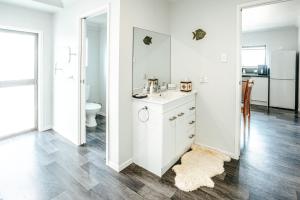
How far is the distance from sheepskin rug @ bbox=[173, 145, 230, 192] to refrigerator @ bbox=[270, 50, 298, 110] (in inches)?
160

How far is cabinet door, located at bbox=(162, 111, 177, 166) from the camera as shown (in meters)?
2.20

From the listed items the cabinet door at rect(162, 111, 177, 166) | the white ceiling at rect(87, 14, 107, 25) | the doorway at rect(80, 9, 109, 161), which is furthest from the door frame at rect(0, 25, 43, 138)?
the cabinet door at rect(162, 111, 177, 166)

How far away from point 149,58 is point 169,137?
122cm

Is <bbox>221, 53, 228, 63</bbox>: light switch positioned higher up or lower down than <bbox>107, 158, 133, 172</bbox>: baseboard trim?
higher up

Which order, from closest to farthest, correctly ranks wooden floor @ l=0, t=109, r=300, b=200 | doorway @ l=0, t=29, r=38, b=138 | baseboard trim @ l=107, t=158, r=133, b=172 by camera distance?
wooden floor @ l=0, t=109, r=300, b=200 < baseboard trim @ l=107, t=158, r=133, b=172 < doorway @ l=0, t=29, r=38, b=138

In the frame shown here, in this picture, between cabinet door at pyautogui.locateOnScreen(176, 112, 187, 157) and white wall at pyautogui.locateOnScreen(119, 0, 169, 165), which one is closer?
white wall at pyautogui.locateOnScreen(119, 0, 169, 165)

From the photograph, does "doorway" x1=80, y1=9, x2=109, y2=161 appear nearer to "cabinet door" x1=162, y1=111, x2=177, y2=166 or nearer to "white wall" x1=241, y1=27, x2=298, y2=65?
"cabinet door" x1=162, y1=111, x2=177, y2=166

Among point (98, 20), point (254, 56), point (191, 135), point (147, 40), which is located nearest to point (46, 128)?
point (98, 20)

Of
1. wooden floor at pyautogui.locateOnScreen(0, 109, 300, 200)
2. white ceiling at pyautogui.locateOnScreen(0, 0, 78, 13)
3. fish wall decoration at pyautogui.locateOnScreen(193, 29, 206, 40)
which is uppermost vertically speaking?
white ceiling at pyautogui.locateOnScreen(0, 0, 78, 13)

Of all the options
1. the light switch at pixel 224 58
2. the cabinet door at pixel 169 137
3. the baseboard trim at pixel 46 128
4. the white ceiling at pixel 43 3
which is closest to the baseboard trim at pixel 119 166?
the cabinet door at pixel 169 137

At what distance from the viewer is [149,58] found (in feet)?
9.31

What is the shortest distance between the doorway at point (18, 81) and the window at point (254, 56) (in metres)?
6.27

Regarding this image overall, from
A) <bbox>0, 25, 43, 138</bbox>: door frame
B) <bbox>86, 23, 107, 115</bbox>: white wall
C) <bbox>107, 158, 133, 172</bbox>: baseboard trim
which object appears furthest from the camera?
<bbox>86, 23, 107, 115</bbox>: white wall

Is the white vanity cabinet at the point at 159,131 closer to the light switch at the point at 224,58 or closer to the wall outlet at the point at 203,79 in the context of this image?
the wall outlet at the point at 203,79
